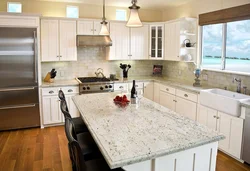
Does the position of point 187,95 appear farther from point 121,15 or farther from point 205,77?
point 121,15

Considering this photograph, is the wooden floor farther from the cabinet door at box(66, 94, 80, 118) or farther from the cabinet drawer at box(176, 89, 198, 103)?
the cabinet drawer at box(176, 89, 198, 103)

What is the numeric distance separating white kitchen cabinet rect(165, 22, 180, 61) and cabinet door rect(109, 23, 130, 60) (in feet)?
3.14

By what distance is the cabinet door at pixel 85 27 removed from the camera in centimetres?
491

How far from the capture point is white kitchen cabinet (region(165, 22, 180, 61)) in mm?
4859

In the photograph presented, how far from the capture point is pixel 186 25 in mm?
4797

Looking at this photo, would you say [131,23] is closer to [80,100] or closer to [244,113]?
[80,100]

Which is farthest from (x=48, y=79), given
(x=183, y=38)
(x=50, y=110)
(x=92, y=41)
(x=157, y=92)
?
(x=183, y=38)

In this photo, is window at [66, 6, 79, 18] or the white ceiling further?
window at [66, 6, 79, 18]

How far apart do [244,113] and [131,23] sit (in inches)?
78.3

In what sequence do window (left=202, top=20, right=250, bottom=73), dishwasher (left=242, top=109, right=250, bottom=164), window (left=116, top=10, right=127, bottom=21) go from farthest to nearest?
1. window (left=116, top=10, right=127, bottom=21)
2. window (left=202, top=20, right=250, bottom=73)
3. dishwasher (left=242, top=109, right=250, bottom=164)

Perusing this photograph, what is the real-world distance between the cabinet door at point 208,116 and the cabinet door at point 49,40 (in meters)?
3.17

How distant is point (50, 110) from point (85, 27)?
197 centimetres

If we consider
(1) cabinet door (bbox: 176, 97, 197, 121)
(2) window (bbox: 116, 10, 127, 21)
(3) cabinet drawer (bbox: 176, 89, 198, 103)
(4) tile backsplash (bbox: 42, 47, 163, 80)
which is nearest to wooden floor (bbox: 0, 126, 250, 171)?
(1) cabinet door (bbox: 176, 97, 197, 121)

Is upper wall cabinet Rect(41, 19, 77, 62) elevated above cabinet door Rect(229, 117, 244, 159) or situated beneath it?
elevated above
